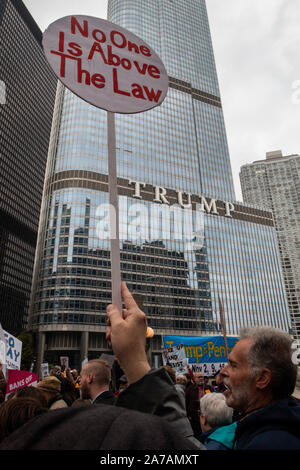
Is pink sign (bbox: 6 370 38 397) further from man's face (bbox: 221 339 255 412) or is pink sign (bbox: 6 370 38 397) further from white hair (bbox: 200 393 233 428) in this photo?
man's face (bbox: 221 339 255 412)

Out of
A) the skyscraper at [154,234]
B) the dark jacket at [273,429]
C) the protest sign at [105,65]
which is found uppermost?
the skyscraper at [154,234]

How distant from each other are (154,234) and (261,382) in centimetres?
7052

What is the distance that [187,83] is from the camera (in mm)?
102625

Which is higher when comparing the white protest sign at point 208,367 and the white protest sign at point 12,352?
the white protest sign at point 12,352

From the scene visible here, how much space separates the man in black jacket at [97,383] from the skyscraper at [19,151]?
9256cm

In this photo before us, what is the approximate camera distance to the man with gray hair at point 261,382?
1.67 m

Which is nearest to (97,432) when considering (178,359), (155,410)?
(155,410)

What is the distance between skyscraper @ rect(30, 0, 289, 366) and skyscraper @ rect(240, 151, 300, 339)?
48.1 metres

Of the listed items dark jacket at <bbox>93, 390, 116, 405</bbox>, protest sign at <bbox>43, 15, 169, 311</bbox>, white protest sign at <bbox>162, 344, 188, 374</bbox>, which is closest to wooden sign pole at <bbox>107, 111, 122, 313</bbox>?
protest sign at <bbox>43, 15, 169, 311</bbox>

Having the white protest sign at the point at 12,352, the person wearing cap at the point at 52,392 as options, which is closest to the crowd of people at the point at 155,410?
the person wearing cap at the point at 52,392

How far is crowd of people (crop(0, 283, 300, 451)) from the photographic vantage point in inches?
26.4

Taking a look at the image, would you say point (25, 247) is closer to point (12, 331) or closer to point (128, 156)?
point (12, 331)

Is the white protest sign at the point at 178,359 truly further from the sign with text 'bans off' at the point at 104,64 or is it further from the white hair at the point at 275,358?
the sign with text 'bans off' at the point at 104,64
